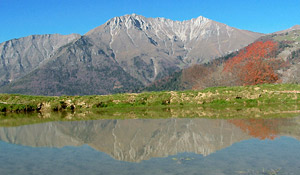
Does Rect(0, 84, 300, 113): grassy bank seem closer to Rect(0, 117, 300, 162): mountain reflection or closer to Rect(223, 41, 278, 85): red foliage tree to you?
Rect(0, 117, 300, 162): mountain reflection

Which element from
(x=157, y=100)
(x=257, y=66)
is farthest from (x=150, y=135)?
(x=257, y=66)

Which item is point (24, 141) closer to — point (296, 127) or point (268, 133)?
point (268, 133)

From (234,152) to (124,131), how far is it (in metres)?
7.30

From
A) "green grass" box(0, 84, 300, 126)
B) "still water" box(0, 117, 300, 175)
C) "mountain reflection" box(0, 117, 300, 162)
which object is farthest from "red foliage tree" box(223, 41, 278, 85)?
"still water" box(0, 117, 300, 175)

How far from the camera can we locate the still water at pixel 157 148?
9.95m

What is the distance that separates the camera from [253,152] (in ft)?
37.6

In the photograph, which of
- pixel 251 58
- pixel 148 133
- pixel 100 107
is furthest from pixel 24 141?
pixel 251 58

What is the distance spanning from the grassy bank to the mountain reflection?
13074mm

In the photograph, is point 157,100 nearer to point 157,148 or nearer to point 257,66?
point 157,148

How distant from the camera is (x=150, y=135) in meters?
15.5

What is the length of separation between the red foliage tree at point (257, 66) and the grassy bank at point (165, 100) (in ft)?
75.7

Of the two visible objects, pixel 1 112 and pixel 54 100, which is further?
pixel 54 100

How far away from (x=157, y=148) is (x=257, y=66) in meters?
51.5

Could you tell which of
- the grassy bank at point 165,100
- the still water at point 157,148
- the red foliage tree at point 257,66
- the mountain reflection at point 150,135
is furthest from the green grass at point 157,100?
the red foliage tree at point 257,66
